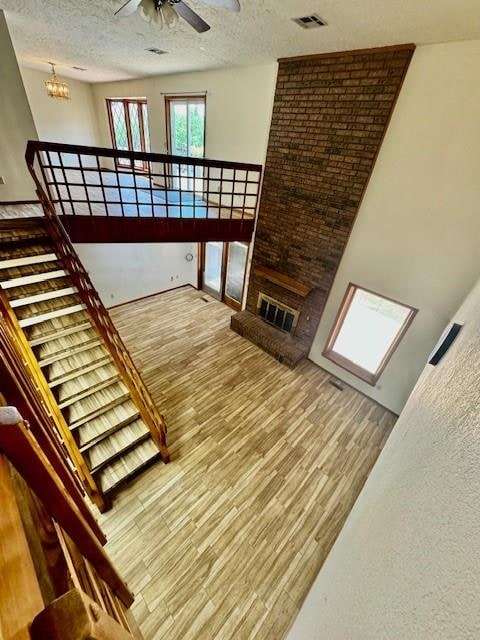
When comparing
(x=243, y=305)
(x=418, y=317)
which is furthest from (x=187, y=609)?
(x=243, y=305)

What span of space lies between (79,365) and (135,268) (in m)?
4.11

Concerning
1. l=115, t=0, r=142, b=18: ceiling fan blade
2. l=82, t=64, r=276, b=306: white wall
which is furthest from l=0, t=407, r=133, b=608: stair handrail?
l=82, t=64, r=276, b=306: white wall

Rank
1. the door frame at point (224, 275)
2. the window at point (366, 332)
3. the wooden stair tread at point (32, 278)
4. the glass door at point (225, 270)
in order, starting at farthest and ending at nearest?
the door frame at point (224, 275) < the glass door at point (225, 270) < the window at point (366, 332) < the wooden stair tread at point (32, 278)

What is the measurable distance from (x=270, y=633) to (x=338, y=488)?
1.50 m

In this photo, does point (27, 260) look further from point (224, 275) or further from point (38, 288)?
point (224, 275)

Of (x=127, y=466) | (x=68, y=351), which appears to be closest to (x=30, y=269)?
(x=68, y=351)

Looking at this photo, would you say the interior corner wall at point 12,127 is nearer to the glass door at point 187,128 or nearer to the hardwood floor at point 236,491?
the glass door at point 187,128

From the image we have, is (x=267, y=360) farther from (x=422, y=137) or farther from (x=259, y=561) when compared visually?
(x=422, y=137)

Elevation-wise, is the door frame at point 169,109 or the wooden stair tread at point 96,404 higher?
the door frame at point 169,109

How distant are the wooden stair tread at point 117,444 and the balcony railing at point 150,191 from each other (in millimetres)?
2704

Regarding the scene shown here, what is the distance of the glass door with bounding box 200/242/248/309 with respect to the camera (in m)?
6.11

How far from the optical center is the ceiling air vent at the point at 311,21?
99.6 inches

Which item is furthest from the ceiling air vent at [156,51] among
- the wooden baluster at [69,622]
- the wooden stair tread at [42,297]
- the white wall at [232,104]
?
the wooden baluster at [69,622]

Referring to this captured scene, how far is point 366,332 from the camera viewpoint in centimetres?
431
